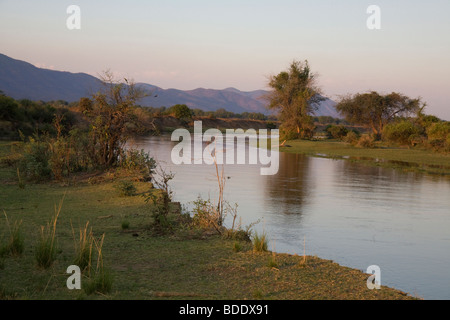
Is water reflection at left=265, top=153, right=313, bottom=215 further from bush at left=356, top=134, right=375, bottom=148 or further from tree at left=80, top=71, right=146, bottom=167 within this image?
bush at left=356, top=134, right=375, bottom=148

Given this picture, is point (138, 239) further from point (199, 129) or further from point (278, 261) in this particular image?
point (199, 129)

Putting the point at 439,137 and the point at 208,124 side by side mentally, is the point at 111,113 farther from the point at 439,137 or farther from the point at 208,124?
the point at 208,124

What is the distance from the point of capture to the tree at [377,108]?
51.3 metres

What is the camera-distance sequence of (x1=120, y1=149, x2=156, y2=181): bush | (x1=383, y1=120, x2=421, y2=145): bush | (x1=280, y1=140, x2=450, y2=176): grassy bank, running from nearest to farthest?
(x1=120, y1=149, x2=156, y2=181): bush
(x1=280, y1=140, x2=450, y2=176): grassy bank
(x1=383, y1=120, x2=421, y2=145): bush

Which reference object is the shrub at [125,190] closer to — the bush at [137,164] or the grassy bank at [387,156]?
the bush at [137,164]

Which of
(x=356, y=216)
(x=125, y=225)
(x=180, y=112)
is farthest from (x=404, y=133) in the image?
(x=180, y=112)

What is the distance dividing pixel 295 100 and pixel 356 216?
41944 millimetres

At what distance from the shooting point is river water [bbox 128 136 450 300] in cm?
724

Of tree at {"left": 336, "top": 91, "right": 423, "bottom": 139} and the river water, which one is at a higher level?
tree at {"left": 336, "top": 91, "right": 423, "bottom": 139}

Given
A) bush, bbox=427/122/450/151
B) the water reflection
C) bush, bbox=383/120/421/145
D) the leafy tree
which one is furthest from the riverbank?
the water reflection

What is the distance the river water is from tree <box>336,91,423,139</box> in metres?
33.0

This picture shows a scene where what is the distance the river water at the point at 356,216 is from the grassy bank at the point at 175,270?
3.57ft
